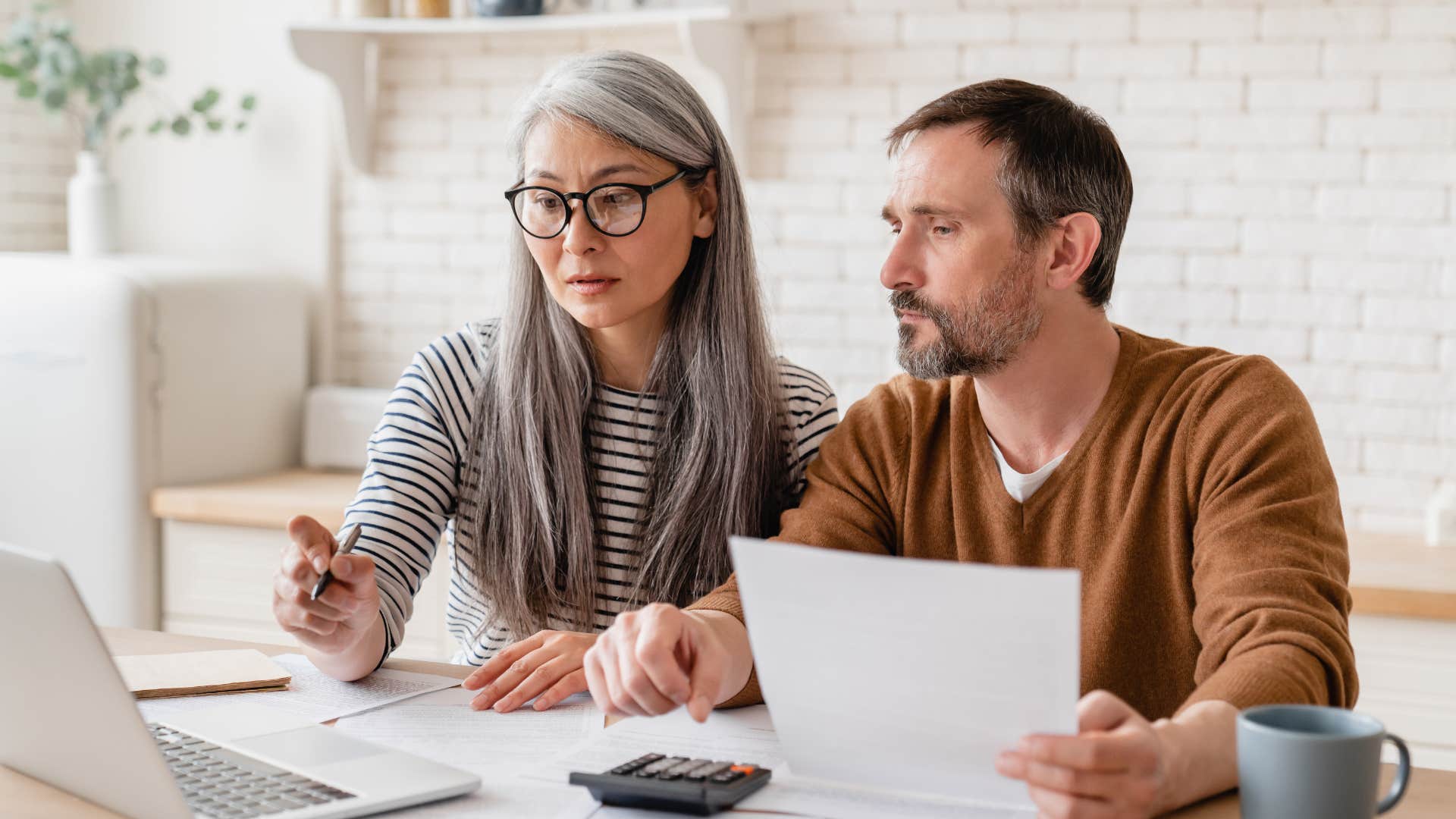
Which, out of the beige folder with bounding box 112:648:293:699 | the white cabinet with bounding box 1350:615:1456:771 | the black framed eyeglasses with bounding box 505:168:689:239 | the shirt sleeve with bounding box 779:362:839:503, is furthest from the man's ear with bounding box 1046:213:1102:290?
the white cabinet with bounding box 1350:615:1456:771

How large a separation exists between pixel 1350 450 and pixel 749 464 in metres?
1.69

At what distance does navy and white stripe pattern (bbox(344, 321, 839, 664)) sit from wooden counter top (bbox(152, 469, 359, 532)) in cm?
117

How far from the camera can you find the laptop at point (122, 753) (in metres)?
1.11

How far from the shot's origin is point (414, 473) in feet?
5.99

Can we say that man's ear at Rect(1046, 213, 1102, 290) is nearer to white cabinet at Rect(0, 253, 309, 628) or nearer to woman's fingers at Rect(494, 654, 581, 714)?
woman's fingers at Rect(494, 654, 581, 714)

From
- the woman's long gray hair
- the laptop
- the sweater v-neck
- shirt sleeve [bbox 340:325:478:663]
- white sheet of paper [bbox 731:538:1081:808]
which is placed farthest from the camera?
the woman's long gray hair

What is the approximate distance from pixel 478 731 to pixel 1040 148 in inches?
36.4

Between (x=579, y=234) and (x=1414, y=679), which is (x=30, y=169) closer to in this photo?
(x=579, y=234)

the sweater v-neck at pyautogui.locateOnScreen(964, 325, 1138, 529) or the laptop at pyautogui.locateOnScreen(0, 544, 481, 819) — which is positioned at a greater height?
the sweater v-neck at pyautogui.locateOnScreen(964, 325, 1138, 529)

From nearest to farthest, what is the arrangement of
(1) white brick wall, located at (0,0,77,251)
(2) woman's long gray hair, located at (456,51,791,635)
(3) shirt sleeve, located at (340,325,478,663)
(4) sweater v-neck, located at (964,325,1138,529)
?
1. (4) sweater v-neck, located at (964,325,1138,529)
2. (3) shirt sleeve, located at (340,325,478,663)
3. (2) woman's long gray hair, located at (456,51,791,635)
4. (1) white brick wall, located at (0,0,77,251)

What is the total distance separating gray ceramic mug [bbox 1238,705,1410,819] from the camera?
3.32 feet

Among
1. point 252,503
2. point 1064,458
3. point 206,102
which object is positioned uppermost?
point 206,102

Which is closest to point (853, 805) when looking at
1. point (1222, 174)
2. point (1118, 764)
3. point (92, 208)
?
point (1118, 764)

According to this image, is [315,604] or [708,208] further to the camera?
[708,208]
